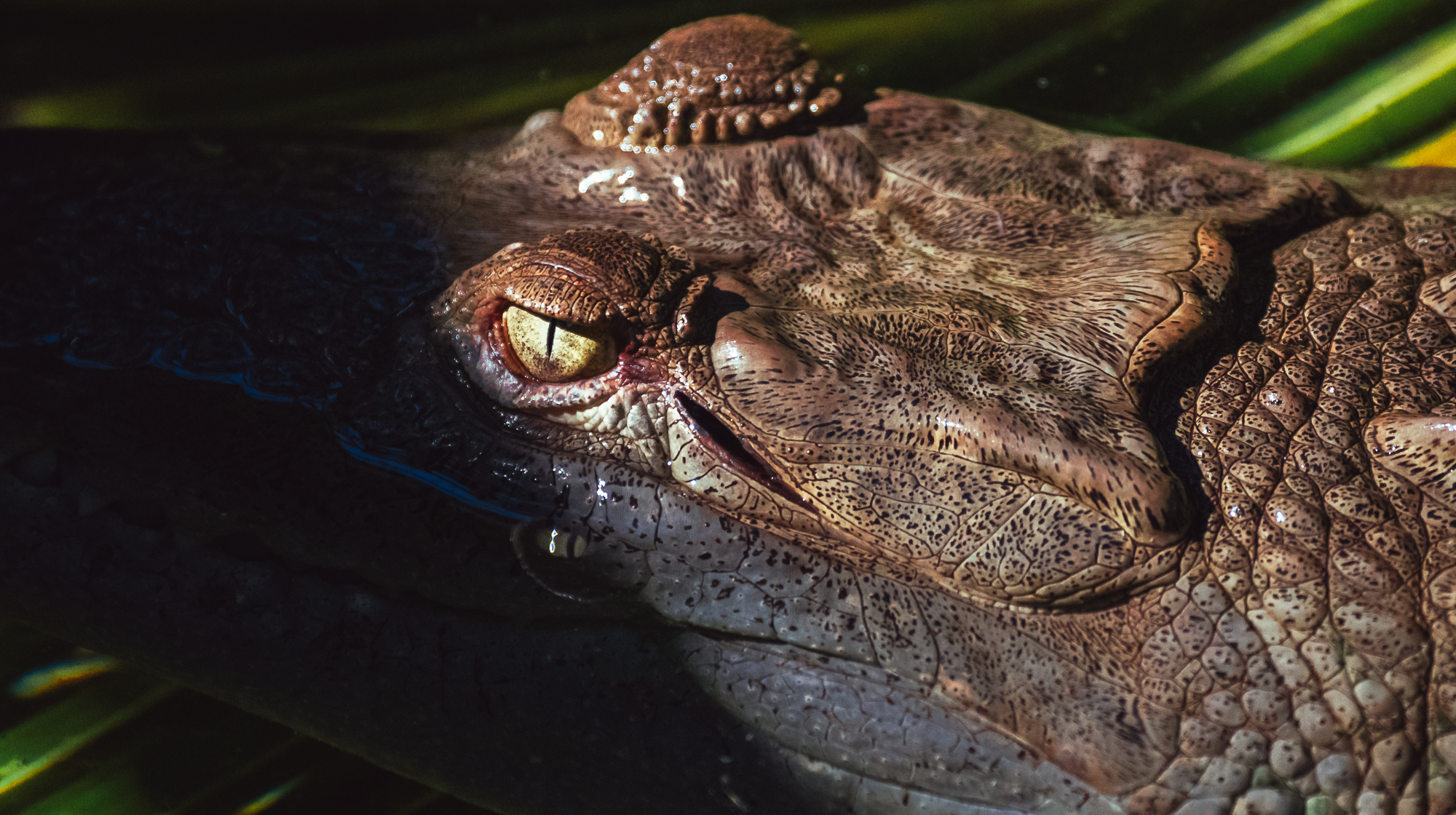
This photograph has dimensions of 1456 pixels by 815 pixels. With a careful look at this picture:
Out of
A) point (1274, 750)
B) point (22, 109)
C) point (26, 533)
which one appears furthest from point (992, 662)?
point (22, 109)

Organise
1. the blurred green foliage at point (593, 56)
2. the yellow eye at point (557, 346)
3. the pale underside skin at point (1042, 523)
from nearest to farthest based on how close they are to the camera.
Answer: the pale underside skin at point (1042, 523) < the yellow eye at point (557, 346) < the blurred green foliage at point (593, 56)

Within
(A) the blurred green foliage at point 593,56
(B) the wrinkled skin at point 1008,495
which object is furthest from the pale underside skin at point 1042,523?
(A) the blurred green foliage at point 593,56

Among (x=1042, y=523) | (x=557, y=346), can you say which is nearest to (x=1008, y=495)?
(x=1042, y=523)

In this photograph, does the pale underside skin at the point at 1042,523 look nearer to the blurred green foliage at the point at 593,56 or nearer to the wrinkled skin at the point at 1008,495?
the wrinkled skin at the point at 1008,495

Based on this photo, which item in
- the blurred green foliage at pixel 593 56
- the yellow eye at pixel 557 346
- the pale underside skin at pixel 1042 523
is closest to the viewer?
the pale underside skin at pixel 1042 523

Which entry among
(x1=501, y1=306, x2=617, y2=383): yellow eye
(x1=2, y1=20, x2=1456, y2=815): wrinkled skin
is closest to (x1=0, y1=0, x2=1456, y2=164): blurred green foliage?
(x1=2, y1=20, x2=1456, y2=815): wrinkled skin

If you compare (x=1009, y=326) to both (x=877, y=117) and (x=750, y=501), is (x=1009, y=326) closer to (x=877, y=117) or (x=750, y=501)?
(x=750, y=501)

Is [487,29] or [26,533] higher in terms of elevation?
[487,29]

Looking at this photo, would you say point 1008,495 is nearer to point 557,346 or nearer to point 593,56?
point 557,346
